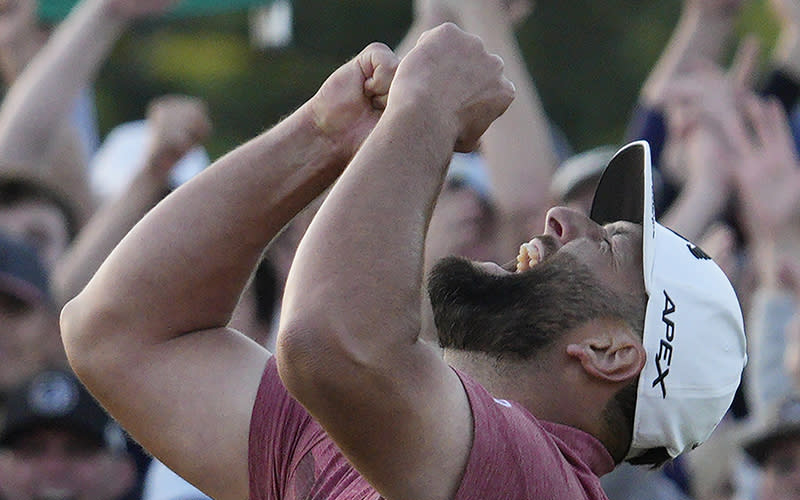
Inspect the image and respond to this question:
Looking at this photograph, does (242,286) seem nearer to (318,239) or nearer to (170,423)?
(170,423)

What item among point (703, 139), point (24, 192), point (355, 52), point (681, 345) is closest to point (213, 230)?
point (681, 345)

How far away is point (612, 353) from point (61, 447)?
228 cm

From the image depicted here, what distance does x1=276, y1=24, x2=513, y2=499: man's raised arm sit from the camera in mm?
2420

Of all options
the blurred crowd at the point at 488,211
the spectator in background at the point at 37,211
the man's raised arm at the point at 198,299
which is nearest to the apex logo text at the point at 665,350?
the man's raised arm at the point at 198,299

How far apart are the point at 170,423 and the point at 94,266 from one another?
2.28 metres

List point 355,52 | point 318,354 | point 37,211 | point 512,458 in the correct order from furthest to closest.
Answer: point 355,52
point 37,211
point 512,458
point 318,354

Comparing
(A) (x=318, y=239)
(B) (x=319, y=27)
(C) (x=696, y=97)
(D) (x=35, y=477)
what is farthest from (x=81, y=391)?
(B) (x=319, y=27)

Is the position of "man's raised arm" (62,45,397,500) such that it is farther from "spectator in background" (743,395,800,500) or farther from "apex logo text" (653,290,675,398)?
"spectator in background" (743,395,800,500)

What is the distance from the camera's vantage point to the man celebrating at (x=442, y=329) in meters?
2.57

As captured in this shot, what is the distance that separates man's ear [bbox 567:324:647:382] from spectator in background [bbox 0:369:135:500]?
6.94 ft

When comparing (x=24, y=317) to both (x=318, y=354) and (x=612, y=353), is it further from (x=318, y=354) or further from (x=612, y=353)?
(x=318, y=354)

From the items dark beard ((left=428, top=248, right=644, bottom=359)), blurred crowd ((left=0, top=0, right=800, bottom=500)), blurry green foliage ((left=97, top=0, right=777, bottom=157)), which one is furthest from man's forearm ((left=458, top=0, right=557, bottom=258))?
blurry green foliage ((left=97, top=0, right=777, bottom=157))

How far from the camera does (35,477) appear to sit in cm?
464

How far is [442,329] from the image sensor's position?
9.64 feet
